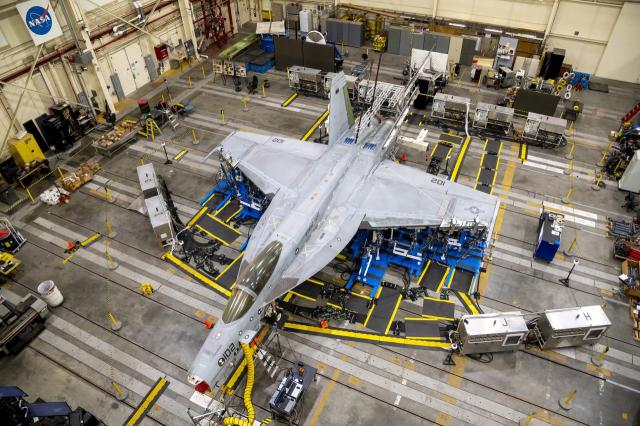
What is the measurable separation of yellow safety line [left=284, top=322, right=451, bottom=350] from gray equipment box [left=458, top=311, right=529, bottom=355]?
1.11 meters

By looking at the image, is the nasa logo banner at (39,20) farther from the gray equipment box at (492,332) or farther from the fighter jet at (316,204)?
the gray equipment box at (492,332)

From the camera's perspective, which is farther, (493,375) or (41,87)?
(41,87)

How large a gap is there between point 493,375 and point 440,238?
634 centimetres

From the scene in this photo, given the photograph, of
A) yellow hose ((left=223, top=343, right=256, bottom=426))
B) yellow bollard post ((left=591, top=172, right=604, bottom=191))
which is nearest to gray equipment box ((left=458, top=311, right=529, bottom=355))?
yellow hose ((left=223, top=343, right=256, bottom=426))

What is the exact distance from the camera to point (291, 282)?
16562 millimetres

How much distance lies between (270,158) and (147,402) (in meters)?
12.7

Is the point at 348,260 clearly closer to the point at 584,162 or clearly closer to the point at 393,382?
the point at 393,382

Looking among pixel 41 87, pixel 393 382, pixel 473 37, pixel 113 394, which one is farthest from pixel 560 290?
pixel 41 87

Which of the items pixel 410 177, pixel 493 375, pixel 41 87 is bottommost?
pixel 493 375

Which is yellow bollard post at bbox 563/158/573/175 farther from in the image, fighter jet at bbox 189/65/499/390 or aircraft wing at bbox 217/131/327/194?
aircraft wing at bbox 217/131/327/194

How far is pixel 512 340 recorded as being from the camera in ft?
54.5

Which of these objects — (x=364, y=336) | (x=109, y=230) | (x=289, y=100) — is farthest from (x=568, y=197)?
(x=109, y=230)

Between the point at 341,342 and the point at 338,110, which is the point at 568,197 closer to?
the point at 338,110

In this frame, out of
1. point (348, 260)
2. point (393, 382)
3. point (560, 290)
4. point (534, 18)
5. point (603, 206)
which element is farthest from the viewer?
point (534, 18)
